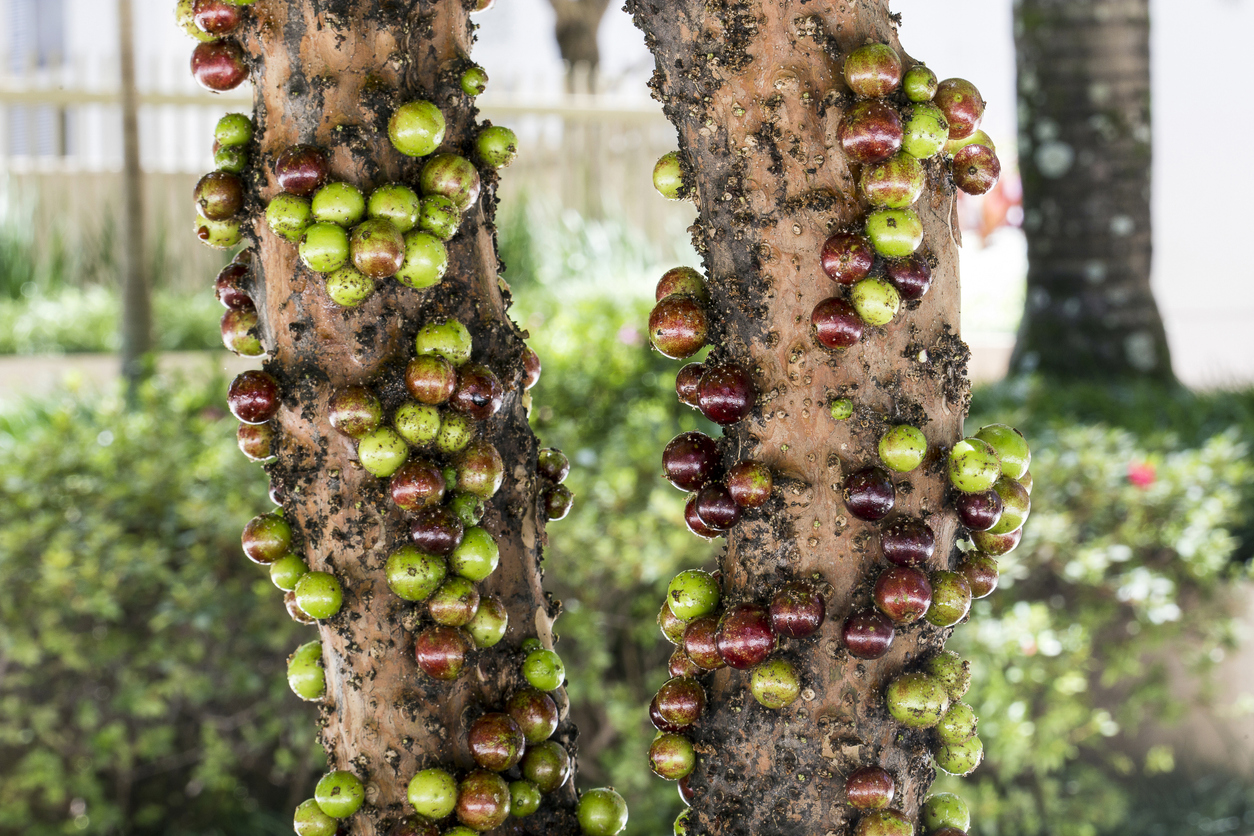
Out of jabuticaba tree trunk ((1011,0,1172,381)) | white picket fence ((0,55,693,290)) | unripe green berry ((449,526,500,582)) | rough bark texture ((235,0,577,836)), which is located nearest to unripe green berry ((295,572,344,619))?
rough bark texture ((235,0,577,836))

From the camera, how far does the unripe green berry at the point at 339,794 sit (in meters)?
1.13

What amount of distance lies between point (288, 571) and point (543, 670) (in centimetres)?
31

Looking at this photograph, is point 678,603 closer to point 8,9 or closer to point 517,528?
point 517,528

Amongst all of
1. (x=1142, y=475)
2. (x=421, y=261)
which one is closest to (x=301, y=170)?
(x=421, y=261)

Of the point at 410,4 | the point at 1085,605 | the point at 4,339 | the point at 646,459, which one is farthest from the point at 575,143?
the point at 410,4

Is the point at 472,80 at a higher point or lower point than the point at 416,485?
higher

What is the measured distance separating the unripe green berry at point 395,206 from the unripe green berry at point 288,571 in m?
0.39

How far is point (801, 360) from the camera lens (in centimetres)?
107

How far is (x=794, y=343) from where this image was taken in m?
1.07

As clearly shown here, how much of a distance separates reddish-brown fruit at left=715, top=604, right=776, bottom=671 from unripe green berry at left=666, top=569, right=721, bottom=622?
0.26ft

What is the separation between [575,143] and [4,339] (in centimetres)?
451

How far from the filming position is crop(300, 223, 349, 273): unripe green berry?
103 cm

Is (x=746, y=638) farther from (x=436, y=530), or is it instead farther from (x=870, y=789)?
(x=436, y=530)

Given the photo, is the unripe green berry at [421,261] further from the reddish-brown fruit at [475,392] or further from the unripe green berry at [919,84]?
the unripe green berry at [919,84]
